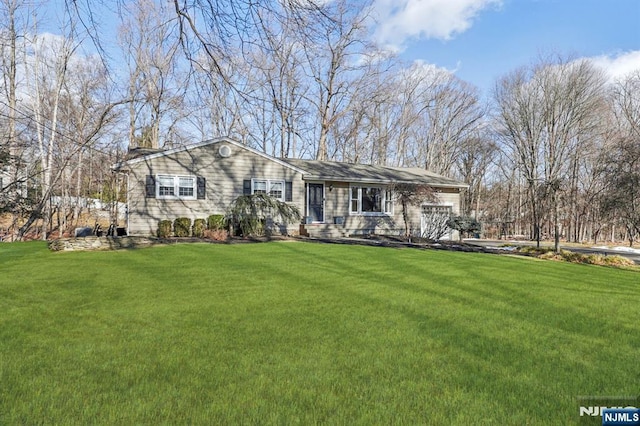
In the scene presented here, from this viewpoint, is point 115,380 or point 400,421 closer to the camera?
point 400,421

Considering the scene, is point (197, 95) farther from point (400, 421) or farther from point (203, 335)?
point (400, 421)

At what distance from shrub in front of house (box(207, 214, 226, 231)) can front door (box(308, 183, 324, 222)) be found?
4.42 m

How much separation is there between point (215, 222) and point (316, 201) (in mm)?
5081

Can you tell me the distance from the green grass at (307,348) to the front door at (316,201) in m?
10.9

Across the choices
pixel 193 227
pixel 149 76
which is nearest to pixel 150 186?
pixel 193 227

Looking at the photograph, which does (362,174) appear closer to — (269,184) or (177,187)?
(269,184)

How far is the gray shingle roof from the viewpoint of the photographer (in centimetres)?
1729

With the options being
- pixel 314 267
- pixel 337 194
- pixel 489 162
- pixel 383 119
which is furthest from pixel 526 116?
pixel 314 267

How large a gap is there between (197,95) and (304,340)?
461 cm

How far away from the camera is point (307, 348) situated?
320 centimetres

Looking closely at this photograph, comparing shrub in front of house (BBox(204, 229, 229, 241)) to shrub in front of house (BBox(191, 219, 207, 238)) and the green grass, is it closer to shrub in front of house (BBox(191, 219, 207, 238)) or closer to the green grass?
shrub in front of house (BBox(191, 219, 207, 238))

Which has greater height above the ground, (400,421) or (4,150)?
(4,150)

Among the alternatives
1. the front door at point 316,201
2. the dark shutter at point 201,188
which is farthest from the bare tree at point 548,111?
the dark shutter at point 201,188

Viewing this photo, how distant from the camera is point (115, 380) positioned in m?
2.57
